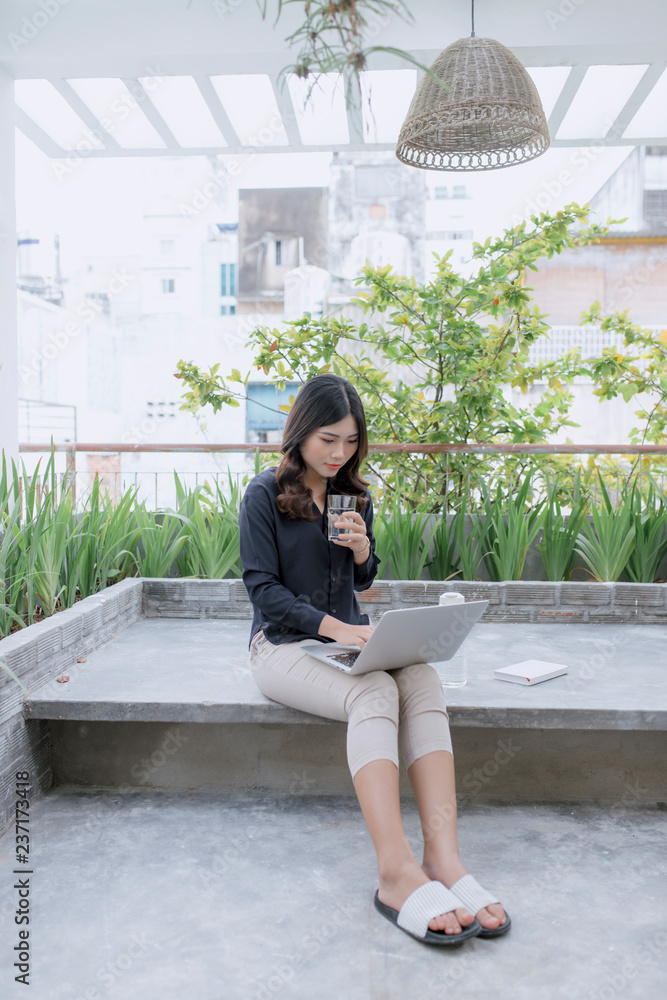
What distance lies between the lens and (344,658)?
1882 mm

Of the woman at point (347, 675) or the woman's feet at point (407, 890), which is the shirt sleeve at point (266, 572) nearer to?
the woman at point (347, 675)

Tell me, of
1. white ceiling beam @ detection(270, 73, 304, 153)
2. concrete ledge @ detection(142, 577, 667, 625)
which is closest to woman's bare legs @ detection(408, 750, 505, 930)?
concrete ledge @ detection(142, 577, 667, 625)

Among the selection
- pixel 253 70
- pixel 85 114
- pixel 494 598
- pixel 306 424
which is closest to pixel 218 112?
pixel 253 70

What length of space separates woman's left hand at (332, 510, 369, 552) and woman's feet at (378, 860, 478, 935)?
0.79 metres

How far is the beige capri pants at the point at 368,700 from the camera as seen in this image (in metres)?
Answer: 1.69

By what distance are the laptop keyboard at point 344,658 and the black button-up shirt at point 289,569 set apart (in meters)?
0.10

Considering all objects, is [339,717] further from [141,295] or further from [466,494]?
[141,295]

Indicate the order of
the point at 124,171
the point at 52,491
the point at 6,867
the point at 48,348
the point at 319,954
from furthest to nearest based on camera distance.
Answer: the point at 124,171
the point at 48,348
the point at 52,491
the point at 6,867
the point at 319,954

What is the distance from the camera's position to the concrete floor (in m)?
1.36

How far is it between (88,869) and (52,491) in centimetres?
136

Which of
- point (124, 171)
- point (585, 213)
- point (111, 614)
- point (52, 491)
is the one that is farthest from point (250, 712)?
point (124, 171)

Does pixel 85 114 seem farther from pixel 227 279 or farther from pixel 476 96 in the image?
pixel 227 279

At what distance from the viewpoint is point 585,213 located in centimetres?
397

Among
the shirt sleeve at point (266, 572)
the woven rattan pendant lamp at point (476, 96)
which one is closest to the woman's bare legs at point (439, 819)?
the shirt sleeve at point (266, 572)
